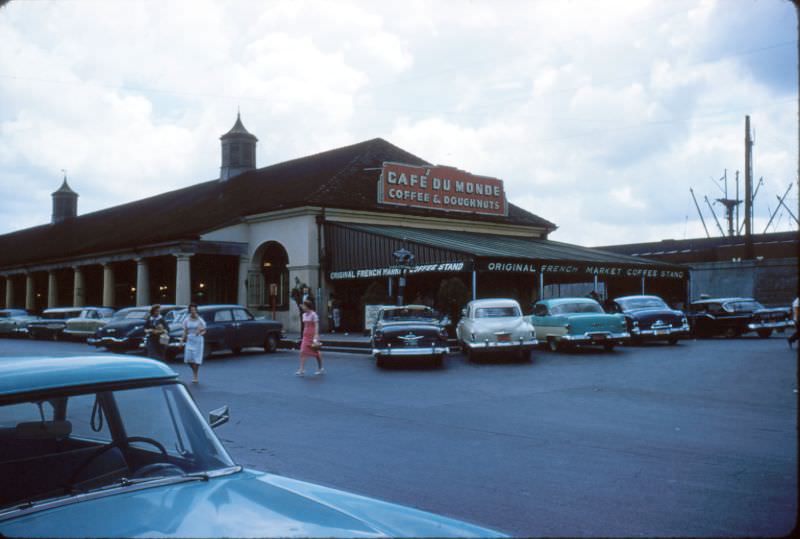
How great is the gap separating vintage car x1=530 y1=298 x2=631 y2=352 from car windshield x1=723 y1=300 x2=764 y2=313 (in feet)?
22.3

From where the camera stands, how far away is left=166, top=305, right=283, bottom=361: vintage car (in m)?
22.4

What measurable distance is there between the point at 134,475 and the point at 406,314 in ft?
56.2

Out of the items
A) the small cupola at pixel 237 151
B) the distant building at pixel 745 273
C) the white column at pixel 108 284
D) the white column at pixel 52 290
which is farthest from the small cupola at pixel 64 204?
the distant building at pixel 745 273

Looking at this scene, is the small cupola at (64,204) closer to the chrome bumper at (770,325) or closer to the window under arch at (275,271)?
the window under arch at (275,271)

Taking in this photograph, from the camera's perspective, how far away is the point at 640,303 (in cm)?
2456

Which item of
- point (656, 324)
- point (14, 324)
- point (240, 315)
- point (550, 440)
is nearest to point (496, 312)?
point (656, 324)

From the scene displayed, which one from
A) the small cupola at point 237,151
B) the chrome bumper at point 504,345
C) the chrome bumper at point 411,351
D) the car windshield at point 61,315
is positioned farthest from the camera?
the small cupola at point 237,151

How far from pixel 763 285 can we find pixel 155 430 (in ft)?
124

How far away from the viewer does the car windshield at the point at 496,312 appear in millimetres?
20181

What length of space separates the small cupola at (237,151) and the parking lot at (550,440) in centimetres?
2992

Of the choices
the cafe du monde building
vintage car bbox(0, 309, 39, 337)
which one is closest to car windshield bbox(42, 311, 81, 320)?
vintage car bbox(0, 309, 39, 337)

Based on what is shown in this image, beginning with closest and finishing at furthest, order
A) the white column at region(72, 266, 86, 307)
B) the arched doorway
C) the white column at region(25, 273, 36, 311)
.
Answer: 1. the arched doorway
2. the white column at region(72, 266, 86, 307)
3. the white column at region(25, 273, 36, 311)

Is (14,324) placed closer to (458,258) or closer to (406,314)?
(458,258)

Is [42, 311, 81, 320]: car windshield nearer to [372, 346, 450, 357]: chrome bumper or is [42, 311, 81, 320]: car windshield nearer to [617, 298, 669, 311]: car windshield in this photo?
[372, 346, 450, 357]: chrome bumper
